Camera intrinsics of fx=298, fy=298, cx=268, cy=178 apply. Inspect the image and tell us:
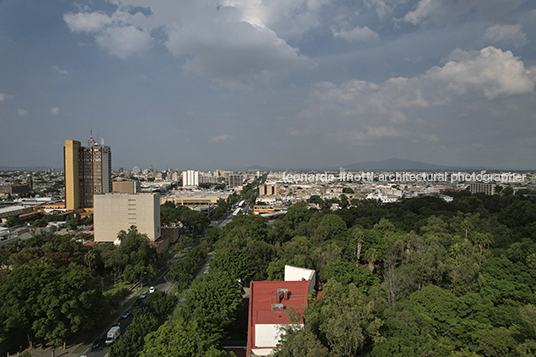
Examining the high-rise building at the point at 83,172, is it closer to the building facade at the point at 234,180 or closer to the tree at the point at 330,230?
the tree at the point at 330,230

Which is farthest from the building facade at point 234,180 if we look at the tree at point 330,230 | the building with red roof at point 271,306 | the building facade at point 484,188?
the building with red roof at point 271,306

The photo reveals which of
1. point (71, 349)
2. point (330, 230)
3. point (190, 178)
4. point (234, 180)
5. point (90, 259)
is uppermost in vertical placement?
point (190, 178)

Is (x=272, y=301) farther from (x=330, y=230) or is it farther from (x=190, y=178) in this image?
(x=190, y=178)

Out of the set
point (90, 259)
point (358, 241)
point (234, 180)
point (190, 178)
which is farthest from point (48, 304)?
point (234, 180)

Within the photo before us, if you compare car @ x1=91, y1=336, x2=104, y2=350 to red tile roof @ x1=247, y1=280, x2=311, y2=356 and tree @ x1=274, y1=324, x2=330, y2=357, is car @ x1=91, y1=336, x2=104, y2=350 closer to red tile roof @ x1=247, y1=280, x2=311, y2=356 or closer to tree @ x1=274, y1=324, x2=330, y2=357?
red tile roof @ x1=247, y1=280, x2=311, y2=356

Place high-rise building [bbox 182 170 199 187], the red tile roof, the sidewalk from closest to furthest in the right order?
the red tile roof < the sidewalk < high-rise building [bbox 182 170 199 187]

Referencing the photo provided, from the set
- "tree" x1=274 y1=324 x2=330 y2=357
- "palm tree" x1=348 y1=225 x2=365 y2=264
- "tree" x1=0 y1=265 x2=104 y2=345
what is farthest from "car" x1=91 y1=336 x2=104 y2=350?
"palm tree" x1=348 y1=225 x2=365 y2=264

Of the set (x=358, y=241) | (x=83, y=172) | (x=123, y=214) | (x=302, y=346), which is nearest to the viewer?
(x=302, y=346)

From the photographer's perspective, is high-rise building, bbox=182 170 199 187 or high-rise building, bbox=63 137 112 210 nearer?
high-rise building, bbox=63 137 112 210
